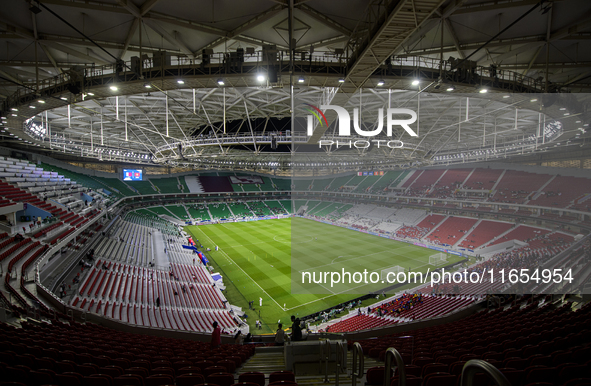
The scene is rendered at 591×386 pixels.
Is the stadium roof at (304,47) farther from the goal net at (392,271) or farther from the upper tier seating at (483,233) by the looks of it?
the upper tier seating at (483,233)

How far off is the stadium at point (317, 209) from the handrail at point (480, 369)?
19mm

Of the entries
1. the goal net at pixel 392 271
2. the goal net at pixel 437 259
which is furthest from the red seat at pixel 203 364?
the goal net at pixel 437 259

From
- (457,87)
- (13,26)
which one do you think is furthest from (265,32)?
(13,26)

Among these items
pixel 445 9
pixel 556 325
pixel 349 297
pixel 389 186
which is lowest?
pixel 349 297

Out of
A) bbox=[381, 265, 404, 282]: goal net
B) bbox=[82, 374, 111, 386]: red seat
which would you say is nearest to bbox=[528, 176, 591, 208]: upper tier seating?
bbox=[381, 265, 404, 282]: goal net

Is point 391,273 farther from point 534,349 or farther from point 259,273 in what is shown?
point 534,349

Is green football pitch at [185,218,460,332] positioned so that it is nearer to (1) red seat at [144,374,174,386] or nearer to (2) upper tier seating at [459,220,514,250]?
(2) upper tier seating at [459,220,514,250]

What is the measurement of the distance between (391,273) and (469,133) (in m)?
18.3

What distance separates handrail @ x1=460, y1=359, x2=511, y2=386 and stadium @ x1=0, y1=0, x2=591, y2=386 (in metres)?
0.02

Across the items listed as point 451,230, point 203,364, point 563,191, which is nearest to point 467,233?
point 451,230

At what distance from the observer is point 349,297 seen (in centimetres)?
2086

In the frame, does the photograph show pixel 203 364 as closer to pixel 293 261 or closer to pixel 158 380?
pixel 158 380

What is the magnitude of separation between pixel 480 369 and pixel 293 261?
1140 inches

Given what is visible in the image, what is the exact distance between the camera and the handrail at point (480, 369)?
4.53 ft
